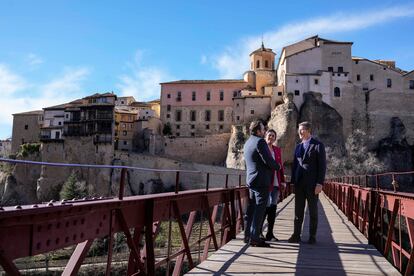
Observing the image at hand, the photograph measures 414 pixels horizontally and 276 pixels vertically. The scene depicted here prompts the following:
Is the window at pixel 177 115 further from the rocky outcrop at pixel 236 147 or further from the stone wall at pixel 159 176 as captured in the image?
the stone wall at pixel 159 176

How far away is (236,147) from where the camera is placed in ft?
198

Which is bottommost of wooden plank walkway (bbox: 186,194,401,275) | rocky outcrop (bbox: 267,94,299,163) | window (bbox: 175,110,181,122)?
wooden plank walkway (bbox: 186,194,401,275)

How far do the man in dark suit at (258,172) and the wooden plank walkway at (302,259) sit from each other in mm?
400

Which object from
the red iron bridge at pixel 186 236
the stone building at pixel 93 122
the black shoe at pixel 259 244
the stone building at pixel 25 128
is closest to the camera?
the red iron bridge at pixel 186 236

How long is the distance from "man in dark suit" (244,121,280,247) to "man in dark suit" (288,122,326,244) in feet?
2.53

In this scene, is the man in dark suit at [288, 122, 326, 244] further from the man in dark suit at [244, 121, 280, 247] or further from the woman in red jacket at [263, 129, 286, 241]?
the man in dark suit at [244, 121, 280, 247]

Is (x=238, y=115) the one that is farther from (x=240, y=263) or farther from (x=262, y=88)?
(x=240, y=263)

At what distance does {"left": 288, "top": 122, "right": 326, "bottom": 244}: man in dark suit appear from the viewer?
25.6ft

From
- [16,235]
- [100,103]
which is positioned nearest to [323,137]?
[100,103]

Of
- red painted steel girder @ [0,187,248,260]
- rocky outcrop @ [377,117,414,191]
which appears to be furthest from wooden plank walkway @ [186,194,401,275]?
rocky outcrop @ [377,117,414,191]

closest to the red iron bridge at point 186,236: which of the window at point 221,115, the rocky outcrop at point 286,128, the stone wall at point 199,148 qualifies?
the rocky outcrop at point 286,128

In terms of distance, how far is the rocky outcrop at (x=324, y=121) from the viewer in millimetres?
58094

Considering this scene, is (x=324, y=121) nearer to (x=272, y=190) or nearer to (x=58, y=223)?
(x=272, y=190)

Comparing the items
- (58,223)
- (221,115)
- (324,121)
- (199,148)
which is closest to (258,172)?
(58,223)
